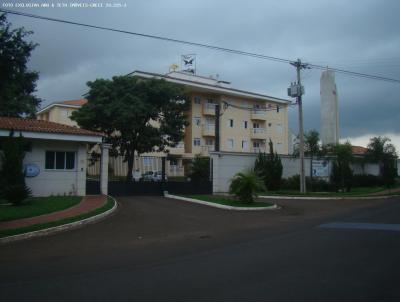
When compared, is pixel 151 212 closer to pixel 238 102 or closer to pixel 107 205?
pixel 107 205

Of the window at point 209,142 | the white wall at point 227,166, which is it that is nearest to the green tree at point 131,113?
the white wall at point 227,166

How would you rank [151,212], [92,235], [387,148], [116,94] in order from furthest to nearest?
[387,148] → [116,94] → [151,212] → [92,235]

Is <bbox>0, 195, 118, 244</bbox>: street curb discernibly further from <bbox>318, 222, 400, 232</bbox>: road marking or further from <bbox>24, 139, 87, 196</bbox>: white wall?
<bbox>318, 222, 400, 232</bbox>: road marking

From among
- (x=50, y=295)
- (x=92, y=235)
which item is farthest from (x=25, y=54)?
(x=50, y=295)

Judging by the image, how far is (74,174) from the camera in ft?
77.3

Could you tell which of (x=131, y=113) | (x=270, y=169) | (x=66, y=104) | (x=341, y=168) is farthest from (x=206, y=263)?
(x=66, y=104)

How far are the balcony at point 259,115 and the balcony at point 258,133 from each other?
148cm

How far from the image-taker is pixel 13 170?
19281 mm

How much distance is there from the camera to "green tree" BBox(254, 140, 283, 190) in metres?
30.1

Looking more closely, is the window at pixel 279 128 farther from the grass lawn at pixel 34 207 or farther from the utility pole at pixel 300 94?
the grass lawn at pixel 34 207

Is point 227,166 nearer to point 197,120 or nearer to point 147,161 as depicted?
point 147,161

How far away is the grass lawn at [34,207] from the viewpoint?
620 inches

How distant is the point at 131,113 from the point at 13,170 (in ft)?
38.7

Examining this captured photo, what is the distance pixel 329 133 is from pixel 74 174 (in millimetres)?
37338
